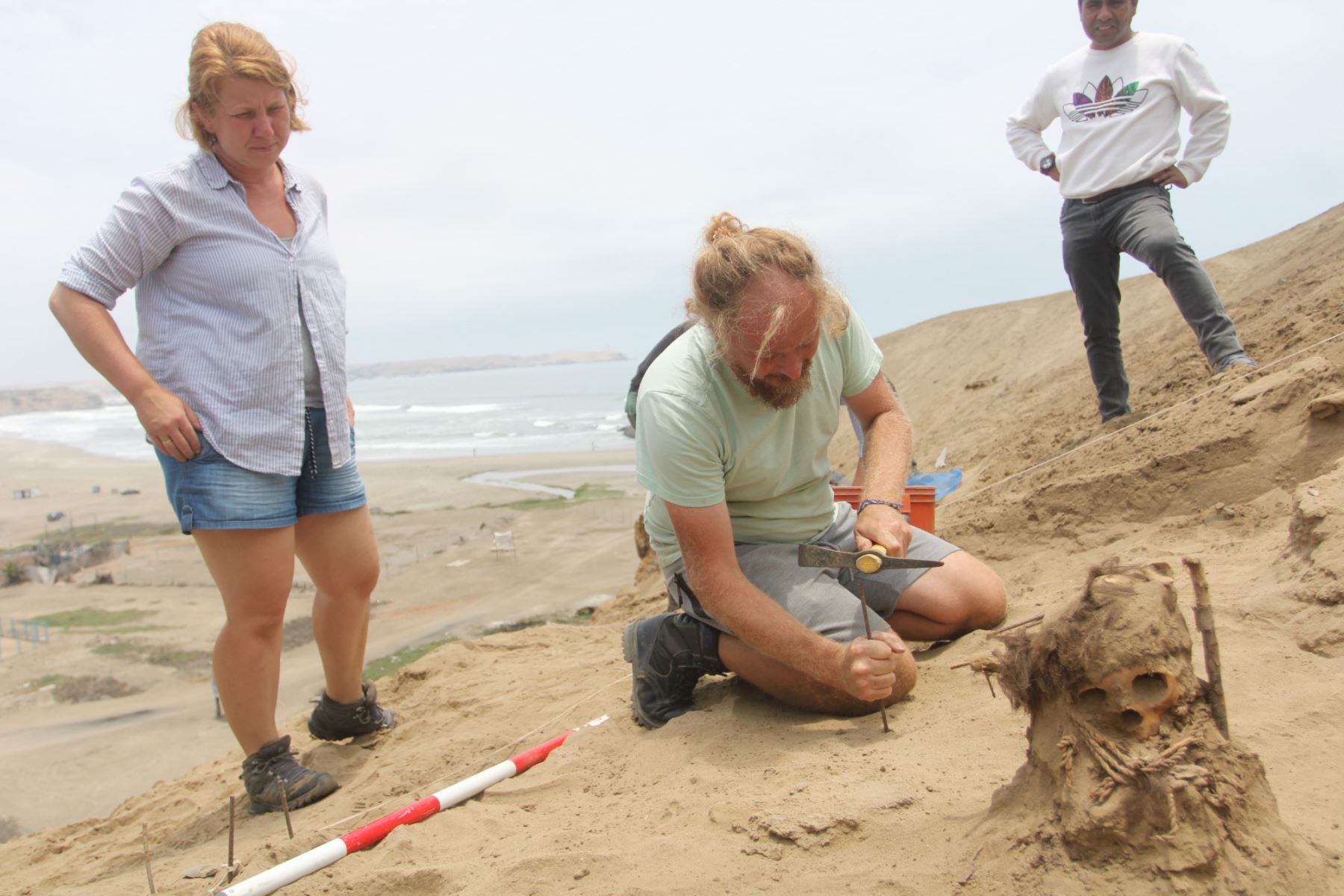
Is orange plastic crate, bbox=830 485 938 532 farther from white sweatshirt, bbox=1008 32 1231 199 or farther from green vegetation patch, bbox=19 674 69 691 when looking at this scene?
green vegetation patch, bbox=19 674 69 691

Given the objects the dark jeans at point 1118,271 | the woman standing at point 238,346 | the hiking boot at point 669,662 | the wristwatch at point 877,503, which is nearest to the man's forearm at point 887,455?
the wristwatch at point 877,503

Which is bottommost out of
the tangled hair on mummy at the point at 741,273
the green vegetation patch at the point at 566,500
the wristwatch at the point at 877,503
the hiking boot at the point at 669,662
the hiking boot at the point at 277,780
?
the green vegetation patch at the point at 566,500

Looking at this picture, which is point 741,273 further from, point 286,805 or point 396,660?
point 396,660

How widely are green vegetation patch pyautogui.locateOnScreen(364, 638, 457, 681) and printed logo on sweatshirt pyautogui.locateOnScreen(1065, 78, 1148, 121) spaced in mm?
5142

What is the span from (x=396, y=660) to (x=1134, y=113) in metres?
6.27

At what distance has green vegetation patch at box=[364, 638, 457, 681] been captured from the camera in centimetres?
710

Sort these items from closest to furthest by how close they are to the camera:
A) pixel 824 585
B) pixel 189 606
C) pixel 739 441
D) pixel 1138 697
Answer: pixel 1138 697
pixel 739 441
pixel 824 585
pixel 189 606

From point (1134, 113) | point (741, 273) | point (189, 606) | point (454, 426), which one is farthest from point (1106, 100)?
point (454, 426)

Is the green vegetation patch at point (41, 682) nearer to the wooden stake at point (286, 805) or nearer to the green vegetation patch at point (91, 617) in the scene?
the green vegetation patch at point (91, 617)

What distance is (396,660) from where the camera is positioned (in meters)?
7.57

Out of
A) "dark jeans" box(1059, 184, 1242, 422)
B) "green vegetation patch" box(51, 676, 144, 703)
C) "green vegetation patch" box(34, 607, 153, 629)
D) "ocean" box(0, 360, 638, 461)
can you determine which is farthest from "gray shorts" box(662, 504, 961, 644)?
"ocean" box(0, 360, 638, 461)

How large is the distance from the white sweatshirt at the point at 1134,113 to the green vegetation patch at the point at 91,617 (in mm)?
9986

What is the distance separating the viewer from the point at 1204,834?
1428mm

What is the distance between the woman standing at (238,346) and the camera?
2.73 meters
